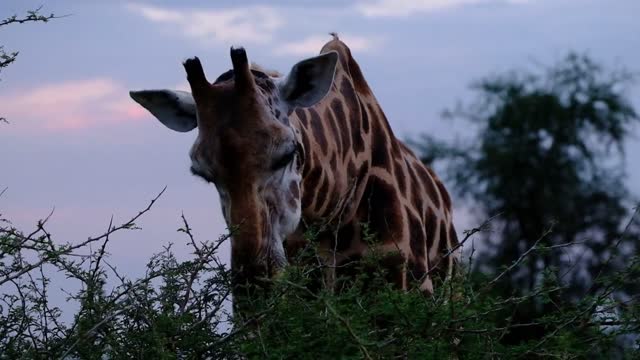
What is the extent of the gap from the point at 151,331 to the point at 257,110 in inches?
57.8

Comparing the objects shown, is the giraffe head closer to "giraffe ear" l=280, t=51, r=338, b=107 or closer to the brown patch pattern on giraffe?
"giraffe ear" l=280, t=51, r=338, b=107

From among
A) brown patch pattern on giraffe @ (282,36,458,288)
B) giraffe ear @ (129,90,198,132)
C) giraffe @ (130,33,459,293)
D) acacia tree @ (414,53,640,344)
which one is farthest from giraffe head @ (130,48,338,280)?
acacia tree @ (414,53,640,344)

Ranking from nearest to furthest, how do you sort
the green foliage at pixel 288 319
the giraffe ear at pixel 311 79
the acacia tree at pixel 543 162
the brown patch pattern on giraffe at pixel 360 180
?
the green foliage at pixel 288 319, the giraffe ear at pixel 311 79, the brown patch pattern on giraffe at pixel 360 180, the acacia tree at pixel 543 162

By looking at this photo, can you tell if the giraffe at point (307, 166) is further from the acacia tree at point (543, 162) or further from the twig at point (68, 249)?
the acacia tree at point (543, 162)

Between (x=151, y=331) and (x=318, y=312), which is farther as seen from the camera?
(x=151, y=331)

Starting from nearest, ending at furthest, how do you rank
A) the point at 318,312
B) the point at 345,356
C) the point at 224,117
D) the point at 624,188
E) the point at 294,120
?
the point at 345,356 → the point at 318,312 → the point at 224,117 → the point at 294,120 → the point at 624,188

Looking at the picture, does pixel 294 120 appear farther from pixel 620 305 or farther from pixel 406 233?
pixel 620 305

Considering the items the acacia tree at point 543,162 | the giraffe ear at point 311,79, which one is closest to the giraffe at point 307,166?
the giraffe ear at point 311,79

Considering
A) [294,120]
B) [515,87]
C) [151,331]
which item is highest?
[515,87]

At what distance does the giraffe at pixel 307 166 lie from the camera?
5.11 metres

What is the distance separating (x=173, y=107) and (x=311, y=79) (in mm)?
Answer: 672

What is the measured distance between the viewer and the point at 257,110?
5316 mm

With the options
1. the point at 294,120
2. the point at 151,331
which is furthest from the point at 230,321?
the point at 294,120

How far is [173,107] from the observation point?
593 cm
